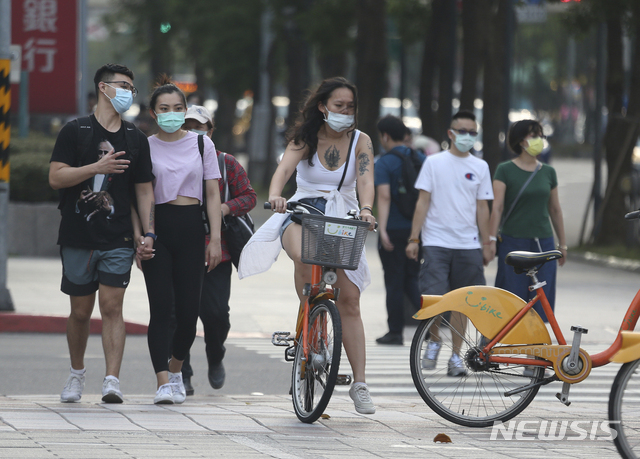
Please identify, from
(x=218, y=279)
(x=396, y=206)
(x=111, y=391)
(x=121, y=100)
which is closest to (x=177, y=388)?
(x=111, y=391)

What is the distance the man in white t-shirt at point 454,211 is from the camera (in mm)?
8547

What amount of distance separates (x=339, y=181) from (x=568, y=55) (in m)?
69.1

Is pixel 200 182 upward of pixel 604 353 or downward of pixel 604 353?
upward

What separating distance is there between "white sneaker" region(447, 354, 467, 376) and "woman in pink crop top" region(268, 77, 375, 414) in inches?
19.2

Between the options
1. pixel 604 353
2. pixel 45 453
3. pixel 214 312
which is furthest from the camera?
pixel 214 312

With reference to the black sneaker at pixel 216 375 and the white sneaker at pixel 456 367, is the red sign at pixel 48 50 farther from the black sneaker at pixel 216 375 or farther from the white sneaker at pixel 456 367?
the white sneaker at pixel 456 367

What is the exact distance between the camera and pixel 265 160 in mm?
32750

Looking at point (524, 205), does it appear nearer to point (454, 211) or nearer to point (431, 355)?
point (454, 211)

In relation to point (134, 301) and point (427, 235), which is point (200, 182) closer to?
point (427, 235)

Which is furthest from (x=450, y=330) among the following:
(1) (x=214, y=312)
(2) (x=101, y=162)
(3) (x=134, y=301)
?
(3) (x=134, y=301)

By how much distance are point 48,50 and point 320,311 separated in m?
14.3

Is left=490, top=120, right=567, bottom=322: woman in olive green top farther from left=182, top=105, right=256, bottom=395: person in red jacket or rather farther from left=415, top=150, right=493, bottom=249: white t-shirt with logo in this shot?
left=182, top=105, right=256, bottom=395: person in red jacket

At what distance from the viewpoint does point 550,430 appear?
6.06 m

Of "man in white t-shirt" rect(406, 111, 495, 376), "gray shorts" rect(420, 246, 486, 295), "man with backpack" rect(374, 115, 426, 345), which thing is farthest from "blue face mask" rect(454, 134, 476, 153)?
"man with backpack" rect(374, 115, 426, 345)
